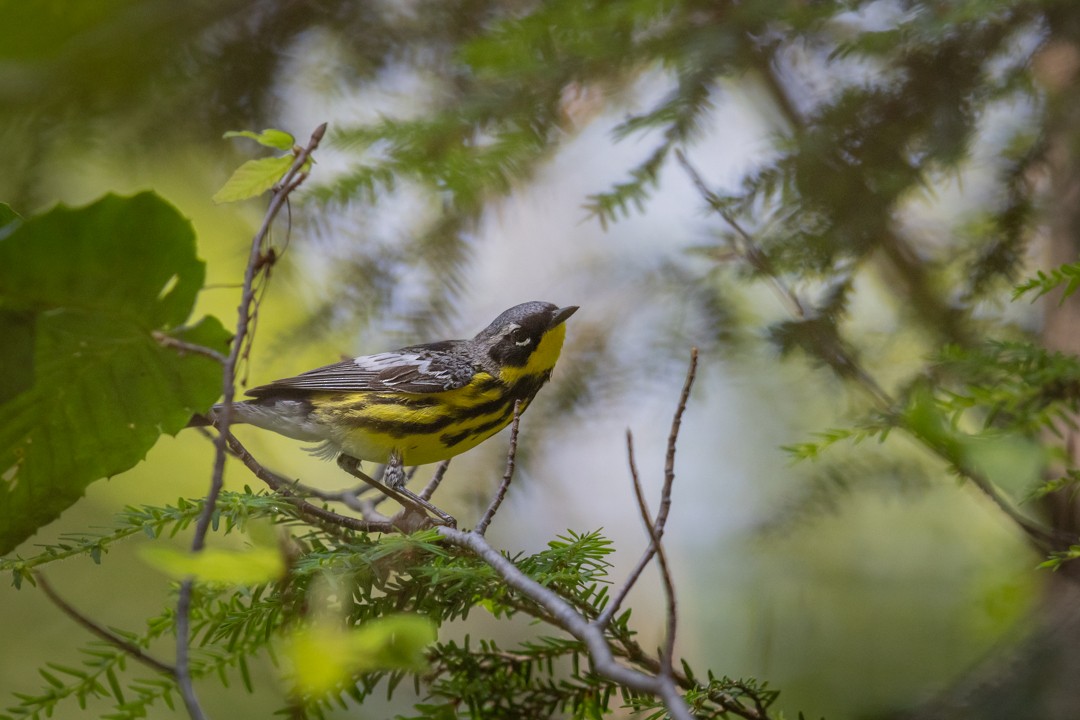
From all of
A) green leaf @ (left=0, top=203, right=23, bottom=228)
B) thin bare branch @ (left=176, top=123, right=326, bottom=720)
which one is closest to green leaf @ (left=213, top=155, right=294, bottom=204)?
thin bare branch @ (left=176, top=123, right=326, bottom=720)

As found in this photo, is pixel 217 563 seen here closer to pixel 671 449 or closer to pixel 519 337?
pixel 671 449

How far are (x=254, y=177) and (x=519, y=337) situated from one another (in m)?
0.88

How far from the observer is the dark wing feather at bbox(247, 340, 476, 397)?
158 centimetres

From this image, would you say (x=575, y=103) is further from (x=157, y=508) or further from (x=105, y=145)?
(x=157, y=508)

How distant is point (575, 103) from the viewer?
1791 mm

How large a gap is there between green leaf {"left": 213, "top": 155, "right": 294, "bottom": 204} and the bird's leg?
48 cm

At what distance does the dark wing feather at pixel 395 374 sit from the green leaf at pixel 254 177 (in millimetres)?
798

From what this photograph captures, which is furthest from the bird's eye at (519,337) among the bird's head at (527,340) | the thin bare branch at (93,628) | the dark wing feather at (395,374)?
the thin bare branch at (93,628)

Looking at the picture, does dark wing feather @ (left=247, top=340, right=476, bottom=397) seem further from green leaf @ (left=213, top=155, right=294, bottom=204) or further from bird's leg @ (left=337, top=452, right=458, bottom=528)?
green leaf @ (left=213, top=155, right=294, bottom=204)

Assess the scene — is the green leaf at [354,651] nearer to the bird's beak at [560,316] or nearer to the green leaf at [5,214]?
the green leaf at [5,214]

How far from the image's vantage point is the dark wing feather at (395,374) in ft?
5.17

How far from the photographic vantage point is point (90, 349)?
0.71 m

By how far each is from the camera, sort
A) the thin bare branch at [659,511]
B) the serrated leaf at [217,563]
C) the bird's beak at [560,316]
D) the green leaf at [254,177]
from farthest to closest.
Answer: the bird's beak at [560,316], the green leaf at [254,177], the thin bare branch at [659,511], the serrated leaf at [217,563]

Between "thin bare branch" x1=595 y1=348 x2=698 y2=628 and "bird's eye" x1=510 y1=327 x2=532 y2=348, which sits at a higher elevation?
"bird's eye" x1=510 y1=327 x2=532 y2=348
